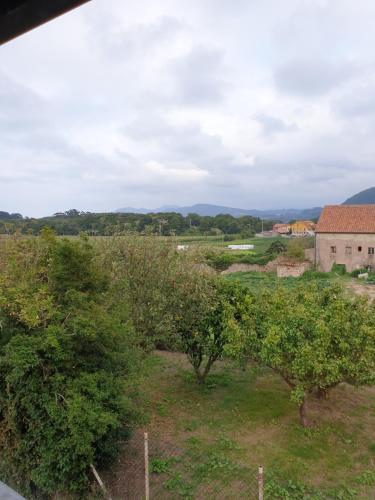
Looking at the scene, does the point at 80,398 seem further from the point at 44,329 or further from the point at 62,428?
the point at 44,329

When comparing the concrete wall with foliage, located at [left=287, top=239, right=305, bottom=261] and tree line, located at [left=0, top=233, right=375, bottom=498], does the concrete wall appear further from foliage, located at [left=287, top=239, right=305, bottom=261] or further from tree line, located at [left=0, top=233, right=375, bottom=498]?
tree line, located at [left=0, top=233, right=375, bottom=498]

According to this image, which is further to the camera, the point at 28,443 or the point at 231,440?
the point at 231,440

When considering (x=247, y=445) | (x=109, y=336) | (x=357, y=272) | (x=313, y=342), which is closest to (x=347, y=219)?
(x=357, y=272)

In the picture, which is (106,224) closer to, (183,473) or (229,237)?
(183,473)

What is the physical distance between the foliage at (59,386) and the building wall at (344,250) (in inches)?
1378

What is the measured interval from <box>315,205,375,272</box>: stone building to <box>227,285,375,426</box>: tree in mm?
30308

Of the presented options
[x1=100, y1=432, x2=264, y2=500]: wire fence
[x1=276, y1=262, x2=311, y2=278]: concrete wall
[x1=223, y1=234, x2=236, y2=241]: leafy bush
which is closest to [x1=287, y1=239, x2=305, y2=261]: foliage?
[x1=276, y1=262, x2=311, y2=278]: concrete wall

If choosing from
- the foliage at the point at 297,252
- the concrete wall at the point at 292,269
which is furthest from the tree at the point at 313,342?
the foliage at the point at 297,252

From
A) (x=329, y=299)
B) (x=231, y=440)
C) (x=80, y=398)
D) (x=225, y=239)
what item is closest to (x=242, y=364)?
(x=231, y=440)

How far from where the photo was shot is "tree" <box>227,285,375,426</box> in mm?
8055

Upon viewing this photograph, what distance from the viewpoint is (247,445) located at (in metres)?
8.77

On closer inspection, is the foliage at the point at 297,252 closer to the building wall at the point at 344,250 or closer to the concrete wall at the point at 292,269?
the concrete wall at the point at 292,269

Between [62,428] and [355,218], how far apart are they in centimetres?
3809

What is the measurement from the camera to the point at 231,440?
353 inches
